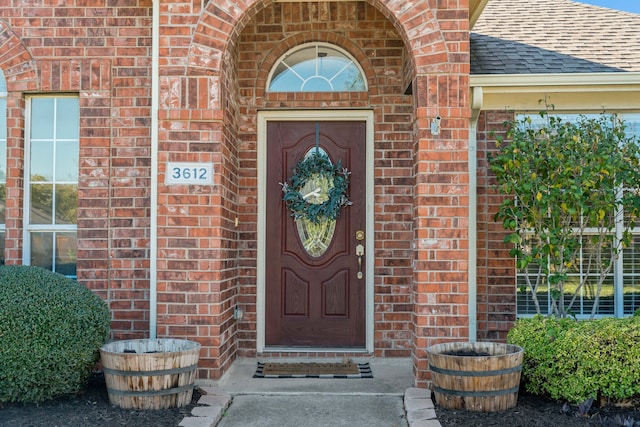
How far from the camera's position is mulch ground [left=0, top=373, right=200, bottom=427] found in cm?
417

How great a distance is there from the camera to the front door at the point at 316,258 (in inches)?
241

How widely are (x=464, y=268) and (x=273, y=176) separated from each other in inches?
85.8

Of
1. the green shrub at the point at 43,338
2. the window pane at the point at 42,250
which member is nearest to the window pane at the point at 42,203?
the window pane at the point at 42,250

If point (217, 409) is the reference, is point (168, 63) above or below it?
above

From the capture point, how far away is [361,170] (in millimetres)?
6148

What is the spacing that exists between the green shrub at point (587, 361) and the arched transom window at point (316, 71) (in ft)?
9.76

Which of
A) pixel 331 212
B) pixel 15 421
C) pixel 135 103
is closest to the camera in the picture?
pixel 15 421

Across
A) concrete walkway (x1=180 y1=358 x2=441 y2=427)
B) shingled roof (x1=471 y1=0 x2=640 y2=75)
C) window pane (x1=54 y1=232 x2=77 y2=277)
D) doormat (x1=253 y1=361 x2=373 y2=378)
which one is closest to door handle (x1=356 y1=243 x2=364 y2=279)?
doormat (x1=253 y1=361 x2=373 y2=378)

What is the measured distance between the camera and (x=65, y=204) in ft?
18.9

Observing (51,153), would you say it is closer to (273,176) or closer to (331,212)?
(273,176)

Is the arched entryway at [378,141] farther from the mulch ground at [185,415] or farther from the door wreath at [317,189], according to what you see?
the mulch ground at [185,415]

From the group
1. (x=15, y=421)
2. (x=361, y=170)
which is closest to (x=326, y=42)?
(x=361, y=170)

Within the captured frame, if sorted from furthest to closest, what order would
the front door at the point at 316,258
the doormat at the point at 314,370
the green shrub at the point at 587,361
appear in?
the front door at the point at 316,258 → the doormat at the point at 314,370 → the green shrub at the point at 587,361

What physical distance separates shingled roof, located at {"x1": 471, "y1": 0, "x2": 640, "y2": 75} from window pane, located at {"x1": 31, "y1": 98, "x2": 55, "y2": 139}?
13.0 ft
